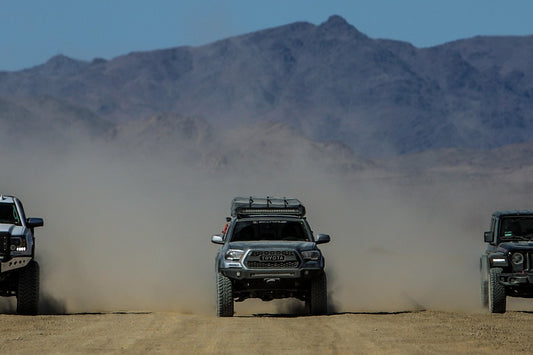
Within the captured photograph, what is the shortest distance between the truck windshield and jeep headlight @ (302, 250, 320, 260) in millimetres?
4945

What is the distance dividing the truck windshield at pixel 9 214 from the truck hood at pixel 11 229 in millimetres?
456

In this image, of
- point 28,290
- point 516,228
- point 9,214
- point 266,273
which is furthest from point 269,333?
point 516,228

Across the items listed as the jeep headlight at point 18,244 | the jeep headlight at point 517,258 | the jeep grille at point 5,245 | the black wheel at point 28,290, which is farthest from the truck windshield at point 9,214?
the jeep headlight at point 517,258

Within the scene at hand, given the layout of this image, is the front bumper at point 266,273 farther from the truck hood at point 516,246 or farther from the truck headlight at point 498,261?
the truck hood at point 516,246

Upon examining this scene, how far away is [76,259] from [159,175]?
116 metres

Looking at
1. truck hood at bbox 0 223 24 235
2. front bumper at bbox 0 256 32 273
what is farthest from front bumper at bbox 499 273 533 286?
truck hood at bbox 0 223 24 235

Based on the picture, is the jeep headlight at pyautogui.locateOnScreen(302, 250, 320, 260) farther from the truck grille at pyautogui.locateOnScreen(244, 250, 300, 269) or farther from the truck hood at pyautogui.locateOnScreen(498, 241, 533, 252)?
the truck hood at pyautogui.locateOnScreen(498, 241, 533, 252)


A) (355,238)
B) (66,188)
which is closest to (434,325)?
(66,188)

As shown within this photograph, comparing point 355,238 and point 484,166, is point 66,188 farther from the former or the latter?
point 484,166

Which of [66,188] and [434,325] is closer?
[434,325]

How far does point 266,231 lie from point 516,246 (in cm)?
431

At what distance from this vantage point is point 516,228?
73.7 feet

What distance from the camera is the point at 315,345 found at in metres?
14.4

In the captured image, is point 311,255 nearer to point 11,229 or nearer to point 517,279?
point 517,279
